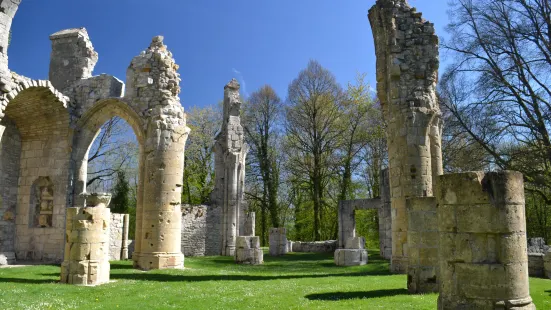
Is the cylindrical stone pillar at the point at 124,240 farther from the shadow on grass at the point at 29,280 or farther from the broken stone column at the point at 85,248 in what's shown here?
the broken stone column at the point at 85,248

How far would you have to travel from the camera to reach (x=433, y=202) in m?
8.72

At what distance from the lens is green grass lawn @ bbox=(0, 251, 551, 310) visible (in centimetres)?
750

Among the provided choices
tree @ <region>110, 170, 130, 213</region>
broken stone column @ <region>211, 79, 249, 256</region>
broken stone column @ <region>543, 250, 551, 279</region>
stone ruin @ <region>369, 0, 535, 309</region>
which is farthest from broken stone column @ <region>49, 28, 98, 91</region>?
broken stone column @ <region>543, 250, 551, 279</region>

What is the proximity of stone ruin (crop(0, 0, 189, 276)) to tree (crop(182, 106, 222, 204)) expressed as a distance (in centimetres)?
1446

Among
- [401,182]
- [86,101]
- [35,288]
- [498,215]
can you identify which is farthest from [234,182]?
[498,215]

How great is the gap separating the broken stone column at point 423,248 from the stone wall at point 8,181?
43.9 feet

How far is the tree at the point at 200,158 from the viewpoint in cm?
3086

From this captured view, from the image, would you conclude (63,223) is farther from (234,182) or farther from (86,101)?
(234,182)

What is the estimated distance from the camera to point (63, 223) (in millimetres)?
15359

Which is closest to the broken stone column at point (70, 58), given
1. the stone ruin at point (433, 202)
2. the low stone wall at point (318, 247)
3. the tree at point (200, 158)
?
the stone ruin at point (433, 202)

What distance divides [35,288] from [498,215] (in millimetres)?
8652

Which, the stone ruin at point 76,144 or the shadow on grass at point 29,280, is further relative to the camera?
the stone ruin at point 76,144

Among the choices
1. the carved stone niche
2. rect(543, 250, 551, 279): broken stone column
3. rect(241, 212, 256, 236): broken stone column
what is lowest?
rect(543, 250, 551, 279): broken stone column

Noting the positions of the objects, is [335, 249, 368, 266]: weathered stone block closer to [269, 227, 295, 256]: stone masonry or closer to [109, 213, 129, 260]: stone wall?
[269, 227, 295, 256]: stone masonry
